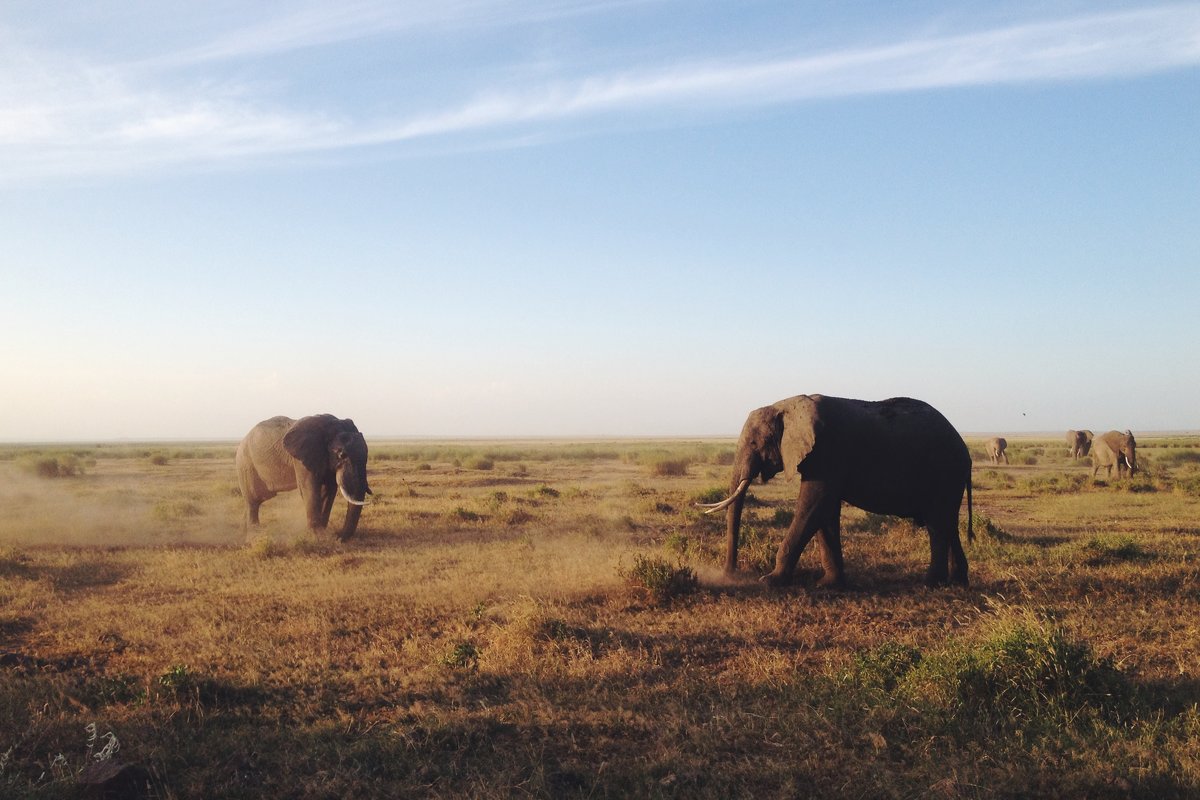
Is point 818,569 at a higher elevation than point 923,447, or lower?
lower

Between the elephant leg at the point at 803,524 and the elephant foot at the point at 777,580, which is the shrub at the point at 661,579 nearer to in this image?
the elephant foot at the point at 777,580

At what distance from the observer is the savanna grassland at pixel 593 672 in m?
4.93

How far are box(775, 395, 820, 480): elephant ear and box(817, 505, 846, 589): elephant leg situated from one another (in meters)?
0.75

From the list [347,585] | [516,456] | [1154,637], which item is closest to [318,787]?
[347,585]

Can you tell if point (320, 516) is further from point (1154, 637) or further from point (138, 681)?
point (1154, 637)

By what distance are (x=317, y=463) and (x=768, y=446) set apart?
9.49 metres

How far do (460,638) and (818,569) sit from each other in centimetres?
531

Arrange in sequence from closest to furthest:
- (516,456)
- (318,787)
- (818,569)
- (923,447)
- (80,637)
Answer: (318,787) < (80,637) < (923,447) < (818,569) < (516,456)

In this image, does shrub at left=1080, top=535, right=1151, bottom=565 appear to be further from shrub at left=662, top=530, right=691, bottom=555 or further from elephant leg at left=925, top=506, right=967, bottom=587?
shrub at left=662, top=530, right=691, bottom=555

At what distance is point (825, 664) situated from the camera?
7.02 meters

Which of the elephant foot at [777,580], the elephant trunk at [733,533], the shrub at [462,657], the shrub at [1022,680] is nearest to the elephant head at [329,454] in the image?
the elephant trunk at [733,533]

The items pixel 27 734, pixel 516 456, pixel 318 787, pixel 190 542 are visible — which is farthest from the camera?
pixel 516 456

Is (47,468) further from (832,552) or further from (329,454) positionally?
(832,552)

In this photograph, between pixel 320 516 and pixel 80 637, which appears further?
pixel 320 516
